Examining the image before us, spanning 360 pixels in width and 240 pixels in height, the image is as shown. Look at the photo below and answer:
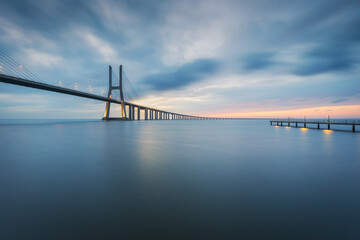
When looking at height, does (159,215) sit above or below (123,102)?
below

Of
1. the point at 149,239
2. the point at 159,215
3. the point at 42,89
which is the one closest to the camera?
the point at 149,239

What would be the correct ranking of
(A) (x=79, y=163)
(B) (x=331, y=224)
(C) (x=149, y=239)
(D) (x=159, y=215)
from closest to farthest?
1. (C) (x=149, y=239)
2. (B) (x=331, y=224)
3. (D) (x=159, y=215)
4. (A) (x=79, y=163)

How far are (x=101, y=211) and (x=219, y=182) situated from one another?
393cm

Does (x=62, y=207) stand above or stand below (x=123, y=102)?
below

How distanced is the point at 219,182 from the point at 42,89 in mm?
52561

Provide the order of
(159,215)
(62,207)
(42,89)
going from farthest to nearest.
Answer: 1. (42,89)
2. (62,207)
3. (159,215)

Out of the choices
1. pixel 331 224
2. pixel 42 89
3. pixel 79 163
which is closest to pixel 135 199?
pixel 331 224

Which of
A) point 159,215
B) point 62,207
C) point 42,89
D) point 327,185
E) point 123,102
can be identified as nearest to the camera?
point 159,215

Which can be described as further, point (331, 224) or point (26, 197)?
point (26, 197)

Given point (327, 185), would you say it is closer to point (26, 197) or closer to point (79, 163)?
point (26, 197)

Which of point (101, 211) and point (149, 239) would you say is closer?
point (149, 239)

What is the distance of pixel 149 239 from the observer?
3.04 meters

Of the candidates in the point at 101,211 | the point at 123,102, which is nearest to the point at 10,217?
the point at 101,211

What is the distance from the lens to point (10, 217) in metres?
3.66
